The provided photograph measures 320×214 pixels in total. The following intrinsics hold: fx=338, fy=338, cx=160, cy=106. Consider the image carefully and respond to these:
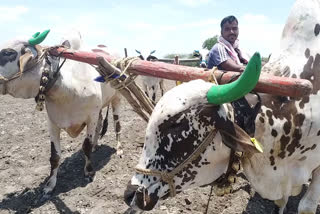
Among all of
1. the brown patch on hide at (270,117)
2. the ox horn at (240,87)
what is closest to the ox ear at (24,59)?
the ox horn at (240,87)

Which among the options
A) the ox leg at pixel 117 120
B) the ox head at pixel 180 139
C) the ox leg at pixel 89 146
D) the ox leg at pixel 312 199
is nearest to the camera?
the ox head at pixel 180 139

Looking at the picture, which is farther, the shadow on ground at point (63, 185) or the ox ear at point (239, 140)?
the shadow on ground at point (63, 185)

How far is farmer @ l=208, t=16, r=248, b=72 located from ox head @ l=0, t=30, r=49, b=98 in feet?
7.29

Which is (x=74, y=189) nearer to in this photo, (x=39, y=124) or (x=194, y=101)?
(x=194, y=101)

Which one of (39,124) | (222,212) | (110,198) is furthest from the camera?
(39,124)

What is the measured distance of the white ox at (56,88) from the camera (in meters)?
4.21

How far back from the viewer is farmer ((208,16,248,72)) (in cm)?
350

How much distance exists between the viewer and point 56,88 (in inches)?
174

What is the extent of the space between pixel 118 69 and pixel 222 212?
218 centimetres

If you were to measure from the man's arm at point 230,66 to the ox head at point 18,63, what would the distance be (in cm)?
235

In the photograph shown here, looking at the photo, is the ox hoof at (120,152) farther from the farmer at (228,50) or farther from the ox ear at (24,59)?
the farmer at (228,50)

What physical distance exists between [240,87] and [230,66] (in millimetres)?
1587

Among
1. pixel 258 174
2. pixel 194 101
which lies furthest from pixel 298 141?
pixel 194 101

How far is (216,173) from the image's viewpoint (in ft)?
7.83
